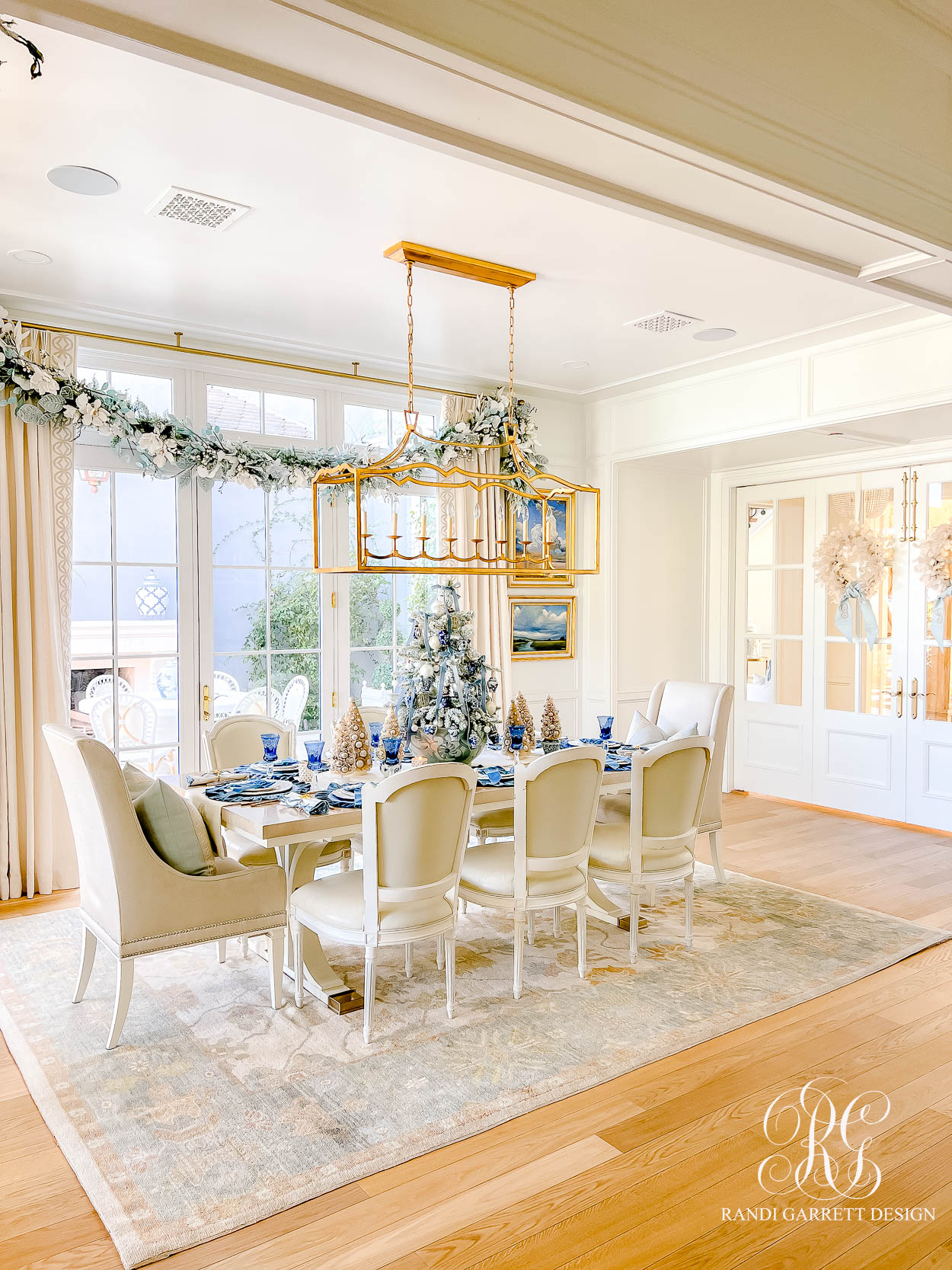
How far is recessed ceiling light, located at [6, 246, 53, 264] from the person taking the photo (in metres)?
3.82

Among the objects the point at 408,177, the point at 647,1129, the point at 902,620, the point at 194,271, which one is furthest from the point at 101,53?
the point at 902,620

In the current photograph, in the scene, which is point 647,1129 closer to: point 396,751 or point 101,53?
point 396,751

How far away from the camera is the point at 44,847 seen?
451cm

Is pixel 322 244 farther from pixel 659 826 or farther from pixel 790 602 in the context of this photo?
pixel 790 602

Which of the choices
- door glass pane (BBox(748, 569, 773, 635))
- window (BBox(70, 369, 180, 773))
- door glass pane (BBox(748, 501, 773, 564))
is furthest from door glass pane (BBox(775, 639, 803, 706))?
window (BBox(70, 369, 180, 773))

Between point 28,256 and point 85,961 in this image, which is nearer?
point 85,961

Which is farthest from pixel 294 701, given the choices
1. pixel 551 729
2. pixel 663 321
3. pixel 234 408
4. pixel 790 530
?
pixel 790 530

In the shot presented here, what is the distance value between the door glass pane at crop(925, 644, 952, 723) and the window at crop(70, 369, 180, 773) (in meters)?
4.56

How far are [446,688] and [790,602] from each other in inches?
148

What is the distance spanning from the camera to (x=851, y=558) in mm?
6098

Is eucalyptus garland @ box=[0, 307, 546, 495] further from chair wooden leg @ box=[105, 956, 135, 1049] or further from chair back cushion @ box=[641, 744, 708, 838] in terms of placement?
chair wooden leg @ box=[105, 956, 135, 1049]

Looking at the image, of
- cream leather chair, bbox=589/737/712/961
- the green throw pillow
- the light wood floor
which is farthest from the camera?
cream leather chair, bbox=589/737/712/961

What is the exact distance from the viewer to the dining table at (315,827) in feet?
10.0

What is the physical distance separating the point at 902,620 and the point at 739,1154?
14.1 ft
